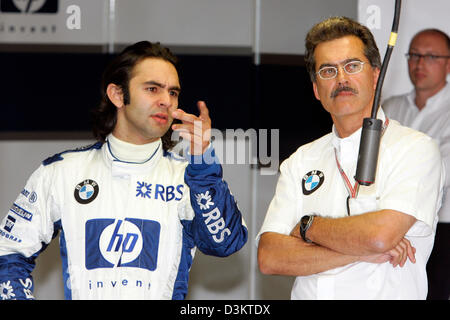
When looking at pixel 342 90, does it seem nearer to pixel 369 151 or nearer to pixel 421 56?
pixel 369 151

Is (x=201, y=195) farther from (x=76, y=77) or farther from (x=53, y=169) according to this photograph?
(x=76, y=77)

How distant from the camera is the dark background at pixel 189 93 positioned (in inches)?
149

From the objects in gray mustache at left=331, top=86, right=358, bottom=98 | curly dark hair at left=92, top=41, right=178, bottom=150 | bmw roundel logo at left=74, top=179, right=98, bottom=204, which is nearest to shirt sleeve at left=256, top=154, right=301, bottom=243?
gray mustache at left=331, top=86, right=358, bottom=98

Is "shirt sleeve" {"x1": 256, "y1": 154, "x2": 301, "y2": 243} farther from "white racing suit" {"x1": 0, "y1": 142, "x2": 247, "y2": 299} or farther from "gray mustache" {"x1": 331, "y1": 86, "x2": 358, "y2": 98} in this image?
"gray mustache" {"x1": 331, "y1": 86, "x2": 358, "y2": 98}

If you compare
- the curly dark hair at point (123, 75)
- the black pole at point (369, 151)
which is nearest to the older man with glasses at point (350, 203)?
the black pole at point (369, 151)

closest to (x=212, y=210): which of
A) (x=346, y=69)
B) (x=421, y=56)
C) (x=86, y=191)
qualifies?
(x=86, y=191)

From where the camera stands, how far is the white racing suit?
246cm

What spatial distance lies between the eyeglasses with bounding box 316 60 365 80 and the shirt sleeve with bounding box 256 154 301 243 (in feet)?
1.16

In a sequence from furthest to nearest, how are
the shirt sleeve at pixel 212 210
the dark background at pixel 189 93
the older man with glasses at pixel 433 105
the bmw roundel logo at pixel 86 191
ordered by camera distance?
the dark background at pixel 189 93 → the older man with glasses at pixel 433 105 → the bmw roundel logo at pixel 86 191 → the shirt sleeve at pixel 212 210

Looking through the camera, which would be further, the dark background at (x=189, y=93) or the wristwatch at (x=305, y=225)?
the dark background at (x=189, y=93)

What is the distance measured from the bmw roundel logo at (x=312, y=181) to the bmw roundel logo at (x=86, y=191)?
2.53 feet

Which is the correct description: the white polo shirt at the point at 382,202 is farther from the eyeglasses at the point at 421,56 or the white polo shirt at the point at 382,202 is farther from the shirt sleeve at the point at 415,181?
the eyeglasses at the point at 421,56

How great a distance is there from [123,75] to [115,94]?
9 centimetres

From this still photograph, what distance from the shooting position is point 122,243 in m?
A: 2.50
